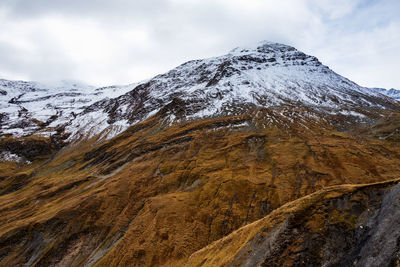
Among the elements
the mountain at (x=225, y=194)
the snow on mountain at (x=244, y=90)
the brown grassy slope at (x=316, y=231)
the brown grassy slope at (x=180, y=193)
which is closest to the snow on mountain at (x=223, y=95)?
the snow on mountain at (x=244, y=90)

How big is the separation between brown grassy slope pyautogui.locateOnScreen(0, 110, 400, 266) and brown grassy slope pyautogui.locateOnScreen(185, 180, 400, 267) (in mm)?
14662

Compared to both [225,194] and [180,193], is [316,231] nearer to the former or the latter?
[225,194]

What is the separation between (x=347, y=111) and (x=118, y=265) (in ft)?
301

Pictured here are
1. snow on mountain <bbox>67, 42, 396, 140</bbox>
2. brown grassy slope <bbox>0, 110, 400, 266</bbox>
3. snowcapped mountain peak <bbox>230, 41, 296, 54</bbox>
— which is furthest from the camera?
snowcapped mountain peak <bbox>230, 41, 296, 54</bbox>

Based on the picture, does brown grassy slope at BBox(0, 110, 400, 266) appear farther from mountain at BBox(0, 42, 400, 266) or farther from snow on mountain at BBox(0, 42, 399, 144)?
snow on mountain at BBox(0, 42, 399, 144)

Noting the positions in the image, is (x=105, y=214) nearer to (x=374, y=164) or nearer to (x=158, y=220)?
(x=158, y=220)

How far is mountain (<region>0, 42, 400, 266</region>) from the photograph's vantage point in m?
12.3

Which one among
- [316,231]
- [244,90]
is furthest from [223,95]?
[316,231]

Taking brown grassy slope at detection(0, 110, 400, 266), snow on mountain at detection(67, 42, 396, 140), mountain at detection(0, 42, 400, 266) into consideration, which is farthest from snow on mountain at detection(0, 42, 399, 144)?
brown grassy slope at detection(0, 110, 400, 266)

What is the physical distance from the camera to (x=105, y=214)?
35000 millimetres

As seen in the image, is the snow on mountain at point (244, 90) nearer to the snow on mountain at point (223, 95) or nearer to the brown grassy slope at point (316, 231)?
the snow on mountain at point (223, 95)

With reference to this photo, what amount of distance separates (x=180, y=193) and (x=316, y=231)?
1095 inches

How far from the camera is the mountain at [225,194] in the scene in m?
12.3

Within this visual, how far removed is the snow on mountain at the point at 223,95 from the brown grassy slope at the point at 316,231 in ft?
213
